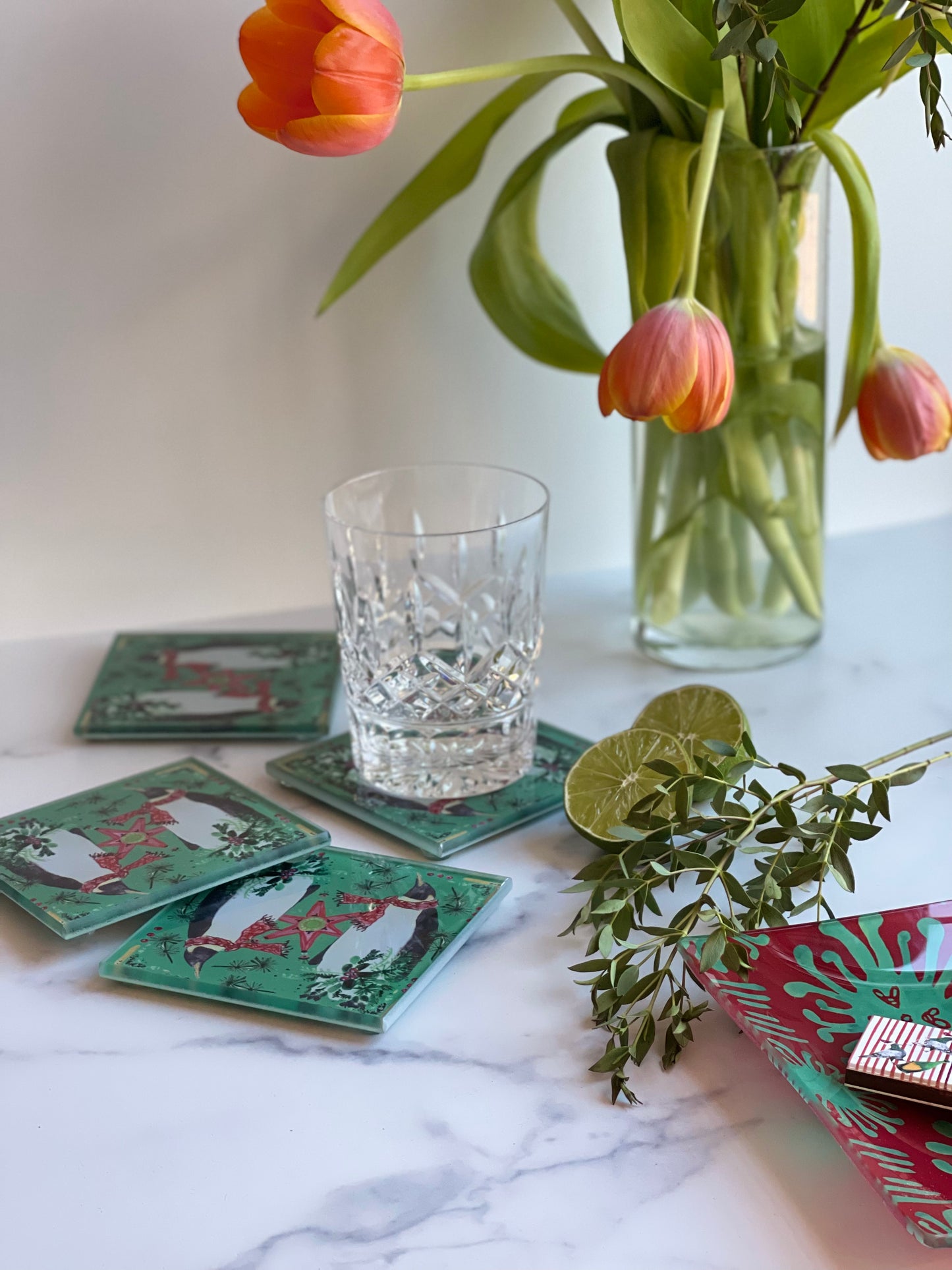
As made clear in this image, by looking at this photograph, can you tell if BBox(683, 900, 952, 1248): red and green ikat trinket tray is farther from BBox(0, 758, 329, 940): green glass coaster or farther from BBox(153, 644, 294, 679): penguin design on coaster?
BBox(153, 644, 294, 679): penguin design on coaster

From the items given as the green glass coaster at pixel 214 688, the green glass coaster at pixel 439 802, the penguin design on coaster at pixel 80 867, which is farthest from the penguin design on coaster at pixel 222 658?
the penguin design on coaster at pixel 80 867

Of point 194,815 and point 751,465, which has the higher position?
point 751,465

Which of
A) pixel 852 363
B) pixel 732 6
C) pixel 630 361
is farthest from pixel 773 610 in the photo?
pixel 732 6

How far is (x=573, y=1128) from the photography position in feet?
1.63

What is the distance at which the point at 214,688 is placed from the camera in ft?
2.84

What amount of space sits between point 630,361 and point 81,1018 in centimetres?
41

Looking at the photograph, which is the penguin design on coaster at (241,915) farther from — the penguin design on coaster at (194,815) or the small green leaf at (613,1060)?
the small green leaf at (613,1060)

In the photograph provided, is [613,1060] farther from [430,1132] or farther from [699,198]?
[699,198]

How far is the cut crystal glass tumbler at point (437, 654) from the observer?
0.72 m

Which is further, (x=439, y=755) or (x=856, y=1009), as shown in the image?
(x=439, y=755)

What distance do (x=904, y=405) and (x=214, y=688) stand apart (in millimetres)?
467

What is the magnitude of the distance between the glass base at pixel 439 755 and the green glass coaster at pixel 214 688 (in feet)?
0.30

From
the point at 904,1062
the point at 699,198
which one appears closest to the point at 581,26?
the point at 699,198

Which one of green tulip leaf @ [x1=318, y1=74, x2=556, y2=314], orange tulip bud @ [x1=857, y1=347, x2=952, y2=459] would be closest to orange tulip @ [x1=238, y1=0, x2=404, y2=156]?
green tulip leaf @ [x1=318, y1=74, x2=556, y2=314]
